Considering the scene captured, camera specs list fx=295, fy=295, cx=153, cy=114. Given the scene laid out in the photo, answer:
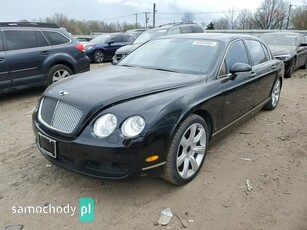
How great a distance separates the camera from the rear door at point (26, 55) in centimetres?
629

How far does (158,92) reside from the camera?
297 centimetres

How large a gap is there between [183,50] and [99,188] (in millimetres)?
2069

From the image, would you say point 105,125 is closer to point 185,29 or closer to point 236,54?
point 236,54

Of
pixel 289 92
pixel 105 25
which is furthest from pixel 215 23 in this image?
pixel 289 92

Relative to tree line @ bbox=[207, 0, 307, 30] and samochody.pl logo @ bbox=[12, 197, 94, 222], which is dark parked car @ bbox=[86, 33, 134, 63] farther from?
tree line @ bbox=[207, 0, 307, 30]

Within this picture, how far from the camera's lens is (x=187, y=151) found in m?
3.16

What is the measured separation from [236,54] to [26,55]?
4595mm

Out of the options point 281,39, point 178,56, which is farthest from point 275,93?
point 281,39

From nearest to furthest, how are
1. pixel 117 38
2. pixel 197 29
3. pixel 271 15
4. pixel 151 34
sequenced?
pixel 151 34 → pixel 197 29 → pixel 117 38 → pixel 271 15

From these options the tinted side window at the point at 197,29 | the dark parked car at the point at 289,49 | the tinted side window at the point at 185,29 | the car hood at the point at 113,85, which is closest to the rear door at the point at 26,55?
the car hood at the point at 113,85

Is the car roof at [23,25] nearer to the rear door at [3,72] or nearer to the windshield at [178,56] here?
the rear door at [3,72]

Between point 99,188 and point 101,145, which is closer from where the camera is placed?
point 101,145

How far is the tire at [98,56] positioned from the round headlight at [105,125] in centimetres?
1192

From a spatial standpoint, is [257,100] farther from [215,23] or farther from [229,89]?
[215,23]
